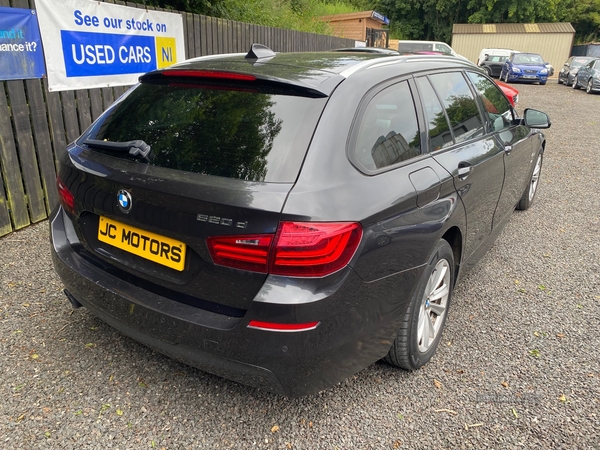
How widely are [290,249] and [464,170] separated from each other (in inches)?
61.2

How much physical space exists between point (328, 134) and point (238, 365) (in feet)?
3.52

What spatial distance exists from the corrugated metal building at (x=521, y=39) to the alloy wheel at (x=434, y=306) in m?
41.5

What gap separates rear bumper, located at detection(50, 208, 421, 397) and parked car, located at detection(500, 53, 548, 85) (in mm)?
26689

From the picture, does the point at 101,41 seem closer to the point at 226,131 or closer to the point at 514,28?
the point at 226,131

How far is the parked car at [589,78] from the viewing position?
20375mm

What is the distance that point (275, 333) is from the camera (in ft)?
6.35

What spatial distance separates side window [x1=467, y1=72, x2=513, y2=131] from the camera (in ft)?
12.5

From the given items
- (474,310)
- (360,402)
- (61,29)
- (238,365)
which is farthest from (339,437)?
(61,29)

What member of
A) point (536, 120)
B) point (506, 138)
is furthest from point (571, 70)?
point (506, 138)

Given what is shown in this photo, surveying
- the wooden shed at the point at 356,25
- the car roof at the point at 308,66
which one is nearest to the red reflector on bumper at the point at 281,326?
the car roof at the point at 308,66

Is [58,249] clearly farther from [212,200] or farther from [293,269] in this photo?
[293,269]

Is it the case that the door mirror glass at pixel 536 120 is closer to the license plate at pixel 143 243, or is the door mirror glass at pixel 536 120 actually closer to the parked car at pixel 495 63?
the license plate at pixel 143 243

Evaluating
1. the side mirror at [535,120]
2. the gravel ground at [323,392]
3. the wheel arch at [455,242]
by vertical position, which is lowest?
the gravel ground at [323,392]

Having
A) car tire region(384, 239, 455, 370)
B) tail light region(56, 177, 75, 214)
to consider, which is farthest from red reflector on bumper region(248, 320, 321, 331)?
tail light region(56, 177, 75, 214)
